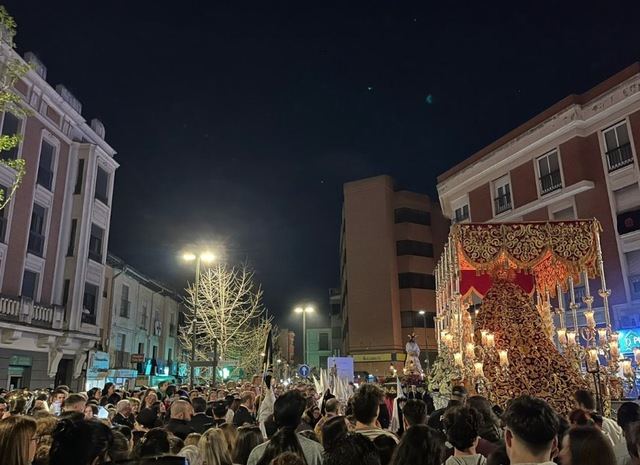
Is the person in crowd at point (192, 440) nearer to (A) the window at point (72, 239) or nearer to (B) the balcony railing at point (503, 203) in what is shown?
(A) the window at point (72, 239)

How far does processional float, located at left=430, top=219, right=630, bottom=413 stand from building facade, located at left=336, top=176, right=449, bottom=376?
33.3 meters

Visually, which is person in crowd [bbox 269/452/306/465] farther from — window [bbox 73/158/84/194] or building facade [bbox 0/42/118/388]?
window [bbox 73/158/84/194]

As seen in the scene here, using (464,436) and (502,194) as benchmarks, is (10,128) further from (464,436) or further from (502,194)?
(502,194)

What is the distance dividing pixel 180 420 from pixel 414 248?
47849 millimetres

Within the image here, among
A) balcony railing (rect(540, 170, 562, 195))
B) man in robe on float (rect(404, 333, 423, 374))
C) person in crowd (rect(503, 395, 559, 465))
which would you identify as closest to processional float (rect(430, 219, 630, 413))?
man in robe on float (rect(404, 333, 423, 374))

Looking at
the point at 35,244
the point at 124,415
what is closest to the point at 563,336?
the point at 124,415

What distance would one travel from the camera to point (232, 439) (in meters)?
5.68

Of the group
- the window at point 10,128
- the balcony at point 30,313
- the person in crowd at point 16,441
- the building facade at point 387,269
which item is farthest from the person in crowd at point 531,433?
the building facade at point 387,269

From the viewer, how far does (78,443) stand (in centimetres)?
343

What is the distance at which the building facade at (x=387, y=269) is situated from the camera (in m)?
50.0

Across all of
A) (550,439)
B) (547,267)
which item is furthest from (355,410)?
(547,267)

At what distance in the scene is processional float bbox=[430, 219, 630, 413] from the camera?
13266 millimetres

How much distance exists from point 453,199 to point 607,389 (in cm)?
2421

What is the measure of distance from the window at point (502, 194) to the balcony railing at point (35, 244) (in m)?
25.7
